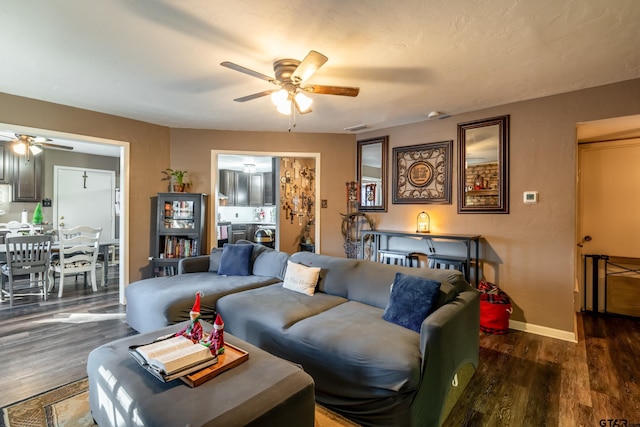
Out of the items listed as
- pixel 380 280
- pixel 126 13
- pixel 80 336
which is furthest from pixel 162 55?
pixel 80 336

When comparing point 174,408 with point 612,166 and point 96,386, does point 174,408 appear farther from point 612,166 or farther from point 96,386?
point 612,166

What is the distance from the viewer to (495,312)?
128 inches

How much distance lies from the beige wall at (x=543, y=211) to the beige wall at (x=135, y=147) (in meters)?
4.39

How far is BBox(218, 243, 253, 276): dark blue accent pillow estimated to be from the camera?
12.0ft

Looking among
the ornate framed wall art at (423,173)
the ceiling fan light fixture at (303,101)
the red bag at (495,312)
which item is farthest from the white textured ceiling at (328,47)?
the red bag at (495,312)

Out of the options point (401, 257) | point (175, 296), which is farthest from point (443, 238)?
point (175, 296)

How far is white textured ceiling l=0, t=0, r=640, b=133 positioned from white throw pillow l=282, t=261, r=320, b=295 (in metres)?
1.89

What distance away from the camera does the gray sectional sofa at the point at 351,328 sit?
68.3 inches

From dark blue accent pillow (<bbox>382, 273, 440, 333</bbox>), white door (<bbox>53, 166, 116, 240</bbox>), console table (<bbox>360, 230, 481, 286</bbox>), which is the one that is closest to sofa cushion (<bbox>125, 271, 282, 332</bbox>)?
dark blue accent pillow (<bbox>382, 273, 440, 333</bbox>)

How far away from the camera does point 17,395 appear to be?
2086 mm

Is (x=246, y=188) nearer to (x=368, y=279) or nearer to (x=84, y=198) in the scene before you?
(x=84, y=198)

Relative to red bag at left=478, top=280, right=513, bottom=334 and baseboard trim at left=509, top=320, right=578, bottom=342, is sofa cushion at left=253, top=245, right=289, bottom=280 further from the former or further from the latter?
baseboard trim at left=509, top=320, right=578, bottom=342

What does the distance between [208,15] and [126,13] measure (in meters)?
0.52

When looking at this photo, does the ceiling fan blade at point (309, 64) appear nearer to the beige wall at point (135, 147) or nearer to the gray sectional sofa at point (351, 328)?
the gray sectional sofa at point (351, 328)
